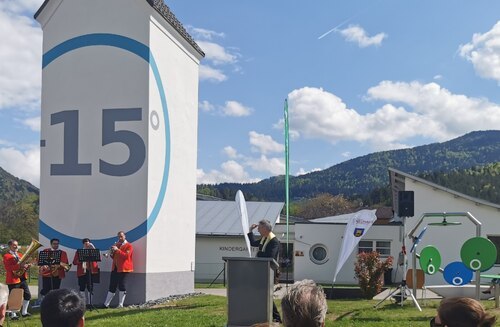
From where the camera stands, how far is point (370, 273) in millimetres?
17859

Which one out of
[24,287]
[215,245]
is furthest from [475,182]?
[24,287]

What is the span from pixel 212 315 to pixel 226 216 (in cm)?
2567

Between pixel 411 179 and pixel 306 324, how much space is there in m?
28.2

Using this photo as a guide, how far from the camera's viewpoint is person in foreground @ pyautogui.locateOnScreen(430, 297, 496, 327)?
3.33m

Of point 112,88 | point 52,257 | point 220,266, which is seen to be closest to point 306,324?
point 52,257

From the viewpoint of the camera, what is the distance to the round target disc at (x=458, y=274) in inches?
541

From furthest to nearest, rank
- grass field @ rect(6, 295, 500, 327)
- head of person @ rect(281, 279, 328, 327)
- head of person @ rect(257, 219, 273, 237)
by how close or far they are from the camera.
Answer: grass field @ rect(6, 295, 500, 327) < head of person @ rect(257, 219, 273, 237) < head of person @ rect(281, 279, 328, 327)

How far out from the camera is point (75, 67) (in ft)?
52.5

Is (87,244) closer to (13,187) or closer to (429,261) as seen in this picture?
(429,261)

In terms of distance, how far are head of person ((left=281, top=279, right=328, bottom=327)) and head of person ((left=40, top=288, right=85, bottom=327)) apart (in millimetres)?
1185

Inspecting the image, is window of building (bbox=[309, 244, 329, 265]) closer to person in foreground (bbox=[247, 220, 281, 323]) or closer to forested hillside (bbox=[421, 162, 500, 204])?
person in foreground (bbox=[247, 220, 281, 323])

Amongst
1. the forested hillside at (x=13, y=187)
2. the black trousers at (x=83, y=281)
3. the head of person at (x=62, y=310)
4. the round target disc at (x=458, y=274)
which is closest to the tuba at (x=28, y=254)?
the black trousers at (x=83, y=281)

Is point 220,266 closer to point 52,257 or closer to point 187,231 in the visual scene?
point 187,231

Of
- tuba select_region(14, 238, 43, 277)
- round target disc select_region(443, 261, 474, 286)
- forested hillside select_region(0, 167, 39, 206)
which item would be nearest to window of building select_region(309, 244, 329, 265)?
round target disc select_region(443, 261, 474, 286)
